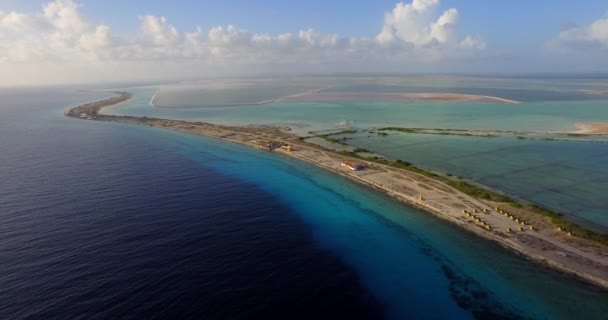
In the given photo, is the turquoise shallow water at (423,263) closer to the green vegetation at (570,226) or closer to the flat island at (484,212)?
the flat island at (484,212)

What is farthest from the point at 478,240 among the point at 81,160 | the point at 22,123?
the point at 22,123

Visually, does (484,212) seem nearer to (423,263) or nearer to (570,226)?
(570,226)

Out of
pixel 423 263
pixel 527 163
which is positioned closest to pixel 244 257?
pixel 423 263

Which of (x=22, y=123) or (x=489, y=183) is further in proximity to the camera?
(x=22, y=123)

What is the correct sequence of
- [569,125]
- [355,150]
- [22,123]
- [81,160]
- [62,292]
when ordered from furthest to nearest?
1. [22,123]
2. [569,125]
3. [355,150]
4. [81,160]
5. [62,292]

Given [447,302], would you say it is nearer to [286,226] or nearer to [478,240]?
[478,240]

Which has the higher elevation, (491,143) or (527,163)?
(491,143)

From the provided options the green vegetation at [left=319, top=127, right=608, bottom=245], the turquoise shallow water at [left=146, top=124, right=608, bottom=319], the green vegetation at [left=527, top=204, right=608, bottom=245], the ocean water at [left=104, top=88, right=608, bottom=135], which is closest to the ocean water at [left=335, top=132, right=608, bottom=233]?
the green vegetation at [left=527, top=204, right=608, bottom=245]

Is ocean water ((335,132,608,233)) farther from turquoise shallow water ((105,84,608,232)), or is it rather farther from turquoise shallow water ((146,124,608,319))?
turquoise shallow water ((146,124,608,319))
